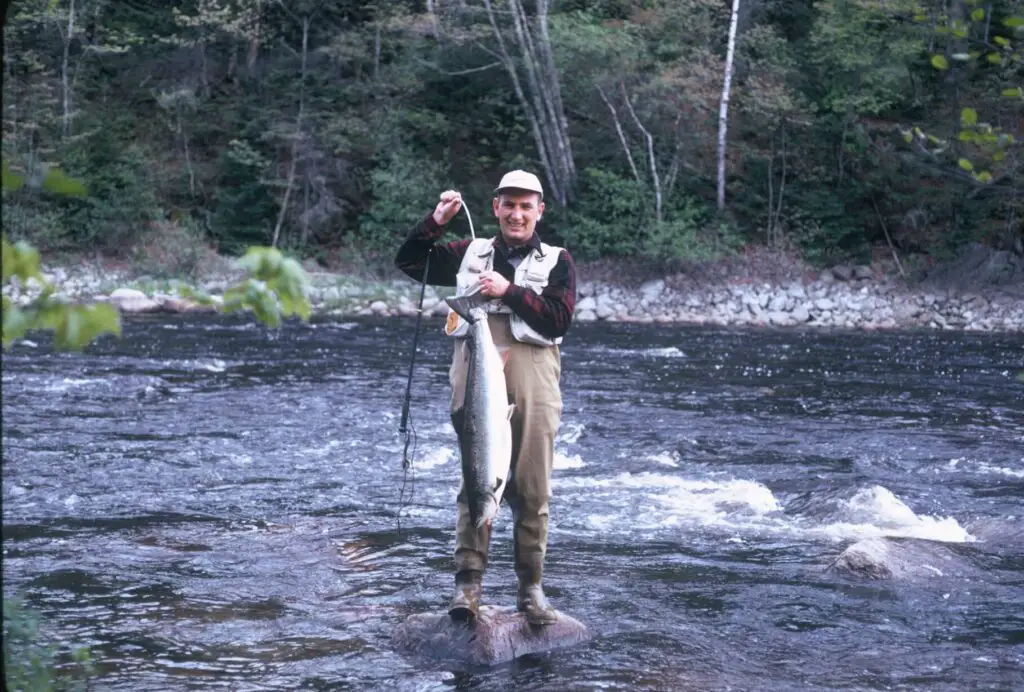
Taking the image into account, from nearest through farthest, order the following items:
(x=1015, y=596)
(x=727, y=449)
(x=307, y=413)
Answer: (x=1015, y=596) → (x=727, y=449) → (x=307, y=413)

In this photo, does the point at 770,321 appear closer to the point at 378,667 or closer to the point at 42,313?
the point at 378,667

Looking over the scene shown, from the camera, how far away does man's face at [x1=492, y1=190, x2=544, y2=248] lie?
15.5ft

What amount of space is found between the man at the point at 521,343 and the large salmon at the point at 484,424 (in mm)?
195

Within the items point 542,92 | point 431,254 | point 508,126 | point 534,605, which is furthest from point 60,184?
point 508,126

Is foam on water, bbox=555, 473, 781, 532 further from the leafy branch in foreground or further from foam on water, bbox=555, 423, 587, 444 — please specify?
the leafy branch in foreground

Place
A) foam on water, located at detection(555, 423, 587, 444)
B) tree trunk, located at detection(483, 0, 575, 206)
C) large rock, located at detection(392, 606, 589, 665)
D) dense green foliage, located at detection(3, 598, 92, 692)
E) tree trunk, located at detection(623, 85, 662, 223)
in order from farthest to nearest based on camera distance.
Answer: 1. tree trunk, located at detection(483, 0, 575, 206)
2. tree trunk, located at detection(623, 85, 662, 223)
3. foam on water, located at detection(555, 423, 587, 444)
4. large rock, located at detection(392, 606, 589, 665)
5. dense green foliage, located at detection(3, 598, 92, 692)

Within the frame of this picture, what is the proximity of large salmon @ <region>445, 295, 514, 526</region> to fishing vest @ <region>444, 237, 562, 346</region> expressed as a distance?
0.59 feet

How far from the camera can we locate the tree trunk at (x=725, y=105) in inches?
1120

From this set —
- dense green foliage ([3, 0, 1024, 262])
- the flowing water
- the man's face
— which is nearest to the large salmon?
the man's face

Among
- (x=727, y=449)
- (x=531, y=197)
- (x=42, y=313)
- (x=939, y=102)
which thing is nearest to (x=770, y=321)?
(x=939, y=102)

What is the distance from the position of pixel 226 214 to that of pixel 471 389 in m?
29.2

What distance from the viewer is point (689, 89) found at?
27.9 meters

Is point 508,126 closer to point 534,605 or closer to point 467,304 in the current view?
point 534,605

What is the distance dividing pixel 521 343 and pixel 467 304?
0.32m
